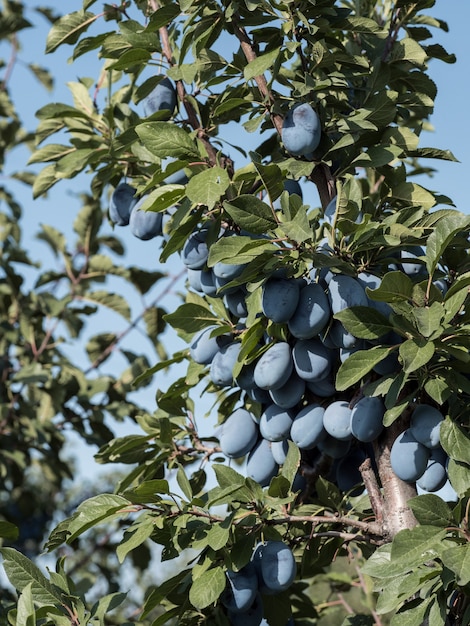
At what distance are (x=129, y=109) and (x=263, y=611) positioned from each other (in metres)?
0.96

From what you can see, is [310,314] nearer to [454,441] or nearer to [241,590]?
[454,441]

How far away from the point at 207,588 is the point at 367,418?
0.32m

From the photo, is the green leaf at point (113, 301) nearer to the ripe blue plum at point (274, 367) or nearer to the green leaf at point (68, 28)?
the green leaf at point (68, 28)

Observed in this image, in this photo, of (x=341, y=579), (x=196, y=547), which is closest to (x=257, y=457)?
(x=196, y=547)

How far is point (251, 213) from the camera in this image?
3.73ft

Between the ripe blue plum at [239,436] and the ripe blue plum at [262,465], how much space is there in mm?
18

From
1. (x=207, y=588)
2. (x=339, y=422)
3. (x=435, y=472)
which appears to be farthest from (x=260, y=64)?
(x=207, y=588)

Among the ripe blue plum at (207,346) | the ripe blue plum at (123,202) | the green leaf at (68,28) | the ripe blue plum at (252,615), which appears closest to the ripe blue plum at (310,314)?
the ripe blue plum at (207,346)

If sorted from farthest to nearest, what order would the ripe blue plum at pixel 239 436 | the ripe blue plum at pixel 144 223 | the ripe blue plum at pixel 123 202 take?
the ripe blue plum at pixel 123 202
the ripe blue plum at pixel 144 223
the ripe blue plum at pixel 239 436

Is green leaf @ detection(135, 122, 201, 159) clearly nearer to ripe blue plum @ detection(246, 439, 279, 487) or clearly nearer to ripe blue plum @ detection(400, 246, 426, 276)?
ripe blue plum @ detection(400, 246, 426, 276)

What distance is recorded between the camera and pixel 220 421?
61.2 inches

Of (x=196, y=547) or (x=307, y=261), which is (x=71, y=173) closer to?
(x=307, y=261)

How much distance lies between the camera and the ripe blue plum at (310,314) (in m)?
1.16

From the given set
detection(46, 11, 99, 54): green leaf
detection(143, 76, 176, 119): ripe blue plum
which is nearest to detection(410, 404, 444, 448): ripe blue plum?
detection(143, 76, 176, 119): ripe blue plum
